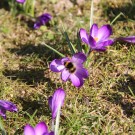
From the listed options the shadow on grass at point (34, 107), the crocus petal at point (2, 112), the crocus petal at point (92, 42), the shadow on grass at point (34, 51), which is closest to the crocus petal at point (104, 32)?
the crocus petal at point (92, 42)

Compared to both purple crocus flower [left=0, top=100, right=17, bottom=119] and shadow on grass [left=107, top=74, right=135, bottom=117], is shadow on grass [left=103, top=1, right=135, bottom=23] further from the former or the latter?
purple crocus flower [left=0, top=100, right=17, bottom=119]

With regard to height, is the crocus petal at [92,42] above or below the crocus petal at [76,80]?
above

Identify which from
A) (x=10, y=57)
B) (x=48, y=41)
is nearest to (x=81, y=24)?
(x=48, y=41)

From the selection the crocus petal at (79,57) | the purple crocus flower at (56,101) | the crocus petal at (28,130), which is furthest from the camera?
the crocus petal at (79,57)

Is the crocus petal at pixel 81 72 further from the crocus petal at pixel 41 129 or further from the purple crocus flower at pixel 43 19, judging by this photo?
the purple crocus flower at pixel 43 19

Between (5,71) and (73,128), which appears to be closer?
(73,128)

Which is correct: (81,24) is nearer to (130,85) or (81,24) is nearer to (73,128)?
(130,85)
